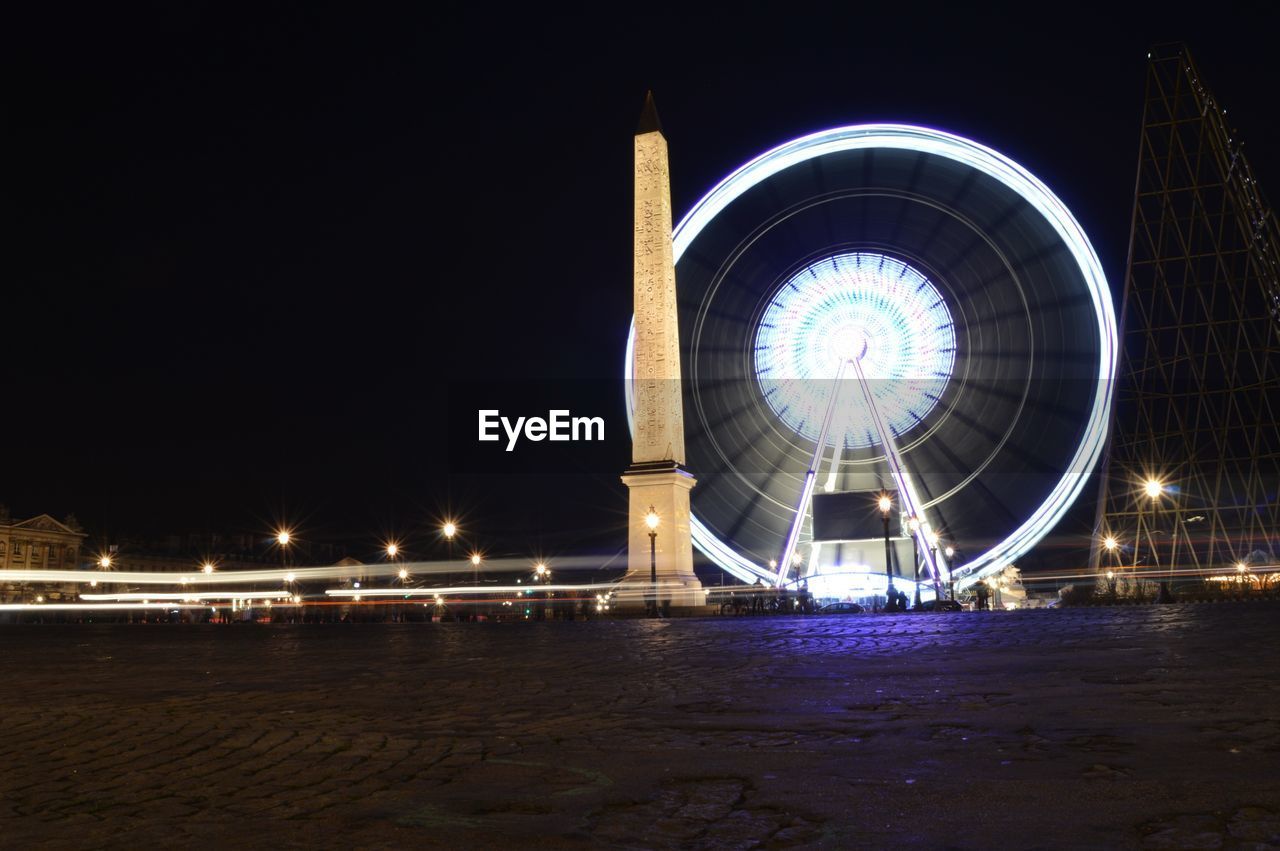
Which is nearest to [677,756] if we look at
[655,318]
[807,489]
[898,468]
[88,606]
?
[655,318]

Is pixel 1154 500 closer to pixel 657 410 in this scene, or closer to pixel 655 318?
pixel 657 410

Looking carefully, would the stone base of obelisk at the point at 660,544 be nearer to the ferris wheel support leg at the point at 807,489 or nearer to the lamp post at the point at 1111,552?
the ferris wheel support leg at the point at 807,489

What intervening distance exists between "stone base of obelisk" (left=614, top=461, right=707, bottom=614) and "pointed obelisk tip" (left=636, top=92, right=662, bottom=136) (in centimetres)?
1015

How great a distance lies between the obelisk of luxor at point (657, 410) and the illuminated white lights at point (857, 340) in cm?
377

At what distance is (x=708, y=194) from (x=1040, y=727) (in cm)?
3012

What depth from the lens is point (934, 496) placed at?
34812 mm

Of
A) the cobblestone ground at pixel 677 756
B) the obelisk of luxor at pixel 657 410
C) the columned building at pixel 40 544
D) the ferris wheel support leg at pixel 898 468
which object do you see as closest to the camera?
the cobblestone ground at pixel 677 756

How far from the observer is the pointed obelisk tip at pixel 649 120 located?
A: 3303cm

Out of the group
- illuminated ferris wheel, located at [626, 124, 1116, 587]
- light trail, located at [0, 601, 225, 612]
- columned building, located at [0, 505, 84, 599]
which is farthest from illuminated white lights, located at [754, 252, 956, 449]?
columned building, located at [0, 505, 84, 599]

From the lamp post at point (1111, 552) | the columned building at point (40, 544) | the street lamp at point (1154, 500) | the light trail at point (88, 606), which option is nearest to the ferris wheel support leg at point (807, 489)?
the lamp post at point (1111, 552)

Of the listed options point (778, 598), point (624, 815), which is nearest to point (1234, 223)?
point (778, 598)

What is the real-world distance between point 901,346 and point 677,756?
29435mm

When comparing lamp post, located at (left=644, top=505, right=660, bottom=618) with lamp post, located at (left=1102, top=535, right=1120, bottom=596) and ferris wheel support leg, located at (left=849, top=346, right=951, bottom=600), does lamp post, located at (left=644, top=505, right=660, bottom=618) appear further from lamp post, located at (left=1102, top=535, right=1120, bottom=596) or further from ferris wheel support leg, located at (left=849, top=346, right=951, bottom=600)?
lamp post, located at (left=1102, top=535, right=1120, bottom=596)

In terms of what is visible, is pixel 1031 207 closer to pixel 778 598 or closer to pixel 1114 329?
pixel 1114 329
